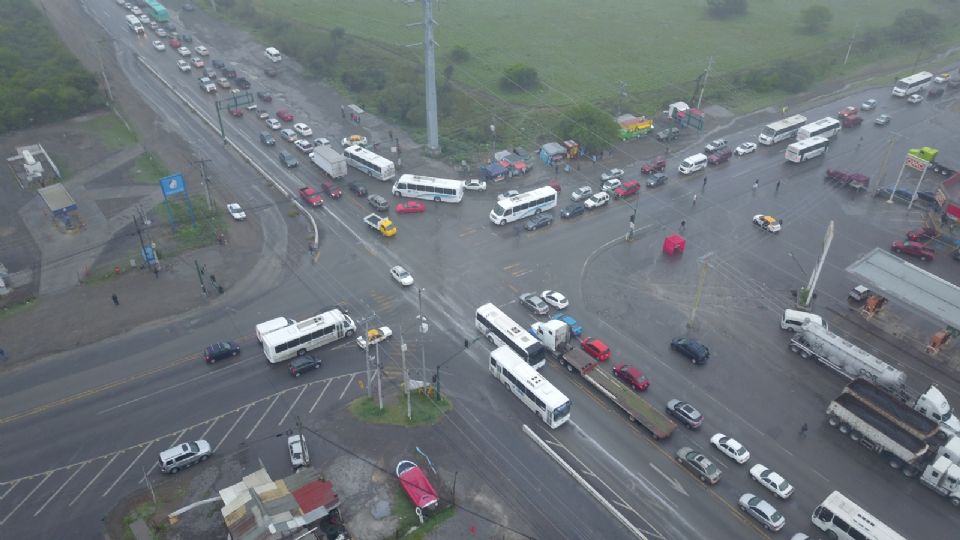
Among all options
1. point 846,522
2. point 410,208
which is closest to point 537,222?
point 410,208

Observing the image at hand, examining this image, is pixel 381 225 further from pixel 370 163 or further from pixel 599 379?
pixel 599 379

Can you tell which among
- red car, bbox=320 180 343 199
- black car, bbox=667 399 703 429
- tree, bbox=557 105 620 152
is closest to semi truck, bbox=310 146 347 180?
red car, bbox=320 180 343 199

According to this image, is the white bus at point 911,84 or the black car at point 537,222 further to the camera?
the white bus at point 911,84

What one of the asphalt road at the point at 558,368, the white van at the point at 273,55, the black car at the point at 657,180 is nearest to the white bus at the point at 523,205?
the asphalt road at the point at 558,368

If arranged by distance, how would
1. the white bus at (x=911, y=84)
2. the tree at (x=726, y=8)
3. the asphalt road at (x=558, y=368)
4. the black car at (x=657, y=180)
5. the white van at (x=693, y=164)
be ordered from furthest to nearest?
the tree at (x=726, y=8) → the white bus at (x=911, y=84) → the white van at (x=693, y=164) → the black car at (x=657, y=180) → the asphalt road at (x=558, y=368)

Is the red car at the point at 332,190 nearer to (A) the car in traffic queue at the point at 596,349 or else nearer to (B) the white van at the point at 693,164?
(A) the car in traffic queue at the point at 596,349
